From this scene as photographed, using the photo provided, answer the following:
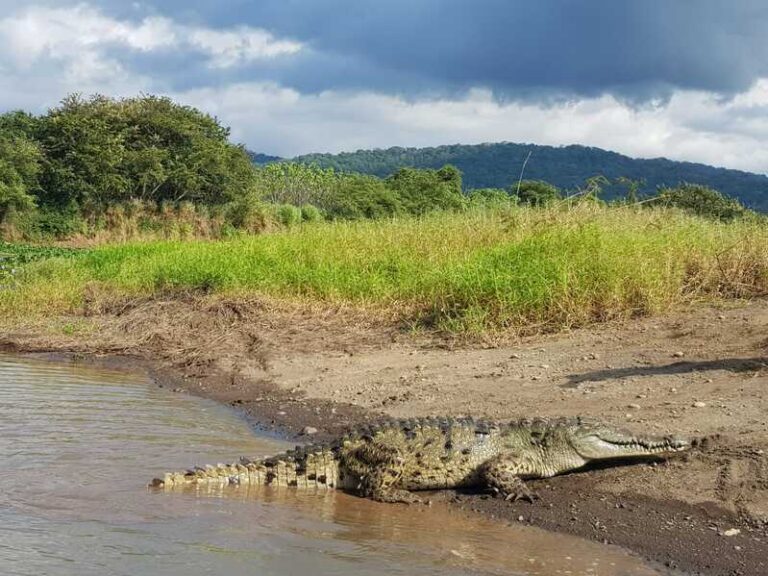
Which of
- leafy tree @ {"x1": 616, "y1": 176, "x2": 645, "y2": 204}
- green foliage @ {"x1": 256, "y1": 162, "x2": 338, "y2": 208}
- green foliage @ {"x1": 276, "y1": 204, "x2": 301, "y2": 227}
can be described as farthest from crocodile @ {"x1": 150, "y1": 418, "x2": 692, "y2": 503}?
green foliage @ {"x1": 256, "y1": 162, "x2": 338, "y2": 208}

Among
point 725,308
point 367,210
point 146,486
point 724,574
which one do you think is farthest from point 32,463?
point 367,210

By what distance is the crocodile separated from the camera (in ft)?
19.7

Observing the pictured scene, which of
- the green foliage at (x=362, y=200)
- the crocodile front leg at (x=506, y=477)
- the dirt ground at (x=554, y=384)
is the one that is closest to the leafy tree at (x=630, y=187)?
the dirt ground at (x=554, y=384)

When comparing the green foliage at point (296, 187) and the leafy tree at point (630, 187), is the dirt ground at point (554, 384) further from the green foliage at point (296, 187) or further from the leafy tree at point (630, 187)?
the green foliage at point (296, 187)

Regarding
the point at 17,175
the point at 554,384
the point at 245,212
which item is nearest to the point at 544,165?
the point at 245,212

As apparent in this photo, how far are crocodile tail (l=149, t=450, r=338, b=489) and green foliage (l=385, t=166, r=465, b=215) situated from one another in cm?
3443

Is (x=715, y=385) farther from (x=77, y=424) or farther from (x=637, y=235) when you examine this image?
(x=77, y=424)

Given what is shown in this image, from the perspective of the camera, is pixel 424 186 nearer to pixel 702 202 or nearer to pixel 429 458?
pixel 702 202

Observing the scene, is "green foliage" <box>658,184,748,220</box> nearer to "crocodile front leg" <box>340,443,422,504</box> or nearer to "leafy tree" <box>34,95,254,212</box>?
"crocodile front leg" <box>340,443,422,504</box>

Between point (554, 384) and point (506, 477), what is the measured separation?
2107 mm

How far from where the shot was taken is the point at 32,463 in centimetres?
640

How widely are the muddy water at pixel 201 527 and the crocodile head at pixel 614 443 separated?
3.16ft

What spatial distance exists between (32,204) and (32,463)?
30000 millimetres

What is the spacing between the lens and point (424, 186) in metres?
46.0
